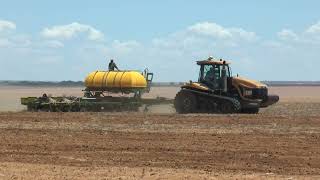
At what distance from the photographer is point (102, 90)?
32.5 metres

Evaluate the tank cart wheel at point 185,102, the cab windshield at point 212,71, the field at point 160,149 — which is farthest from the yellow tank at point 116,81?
the field at point 160,149

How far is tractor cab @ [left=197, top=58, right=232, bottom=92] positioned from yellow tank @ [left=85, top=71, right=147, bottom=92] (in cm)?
426

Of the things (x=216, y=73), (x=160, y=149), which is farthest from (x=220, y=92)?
(x=160, y=149)

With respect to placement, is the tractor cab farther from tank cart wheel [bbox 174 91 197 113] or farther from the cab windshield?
tank cart wheel [bbox 174 91 197 113]

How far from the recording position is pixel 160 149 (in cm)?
1542

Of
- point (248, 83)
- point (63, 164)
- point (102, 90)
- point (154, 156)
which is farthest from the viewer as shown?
point (102, 90)

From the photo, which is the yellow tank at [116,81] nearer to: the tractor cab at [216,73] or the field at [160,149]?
the tractor cab at [216,73]

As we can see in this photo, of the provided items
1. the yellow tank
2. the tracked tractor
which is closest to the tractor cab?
the tracked tractor

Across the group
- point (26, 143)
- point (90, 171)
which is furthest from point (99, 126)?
point (90, 171)

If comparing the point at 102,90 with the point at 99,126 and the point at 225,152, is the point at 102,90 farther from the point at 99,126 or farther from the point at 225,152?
the point at 225,152

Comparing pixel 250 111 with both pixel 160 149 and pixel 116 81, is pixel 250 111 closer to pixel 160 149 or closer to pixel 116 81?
pixel 116 81

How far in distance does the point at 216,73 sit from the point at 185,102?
1978 mm

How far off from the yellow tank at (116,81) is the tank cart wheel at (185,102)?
311 centimetres

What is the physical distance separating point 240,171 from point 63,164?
11.9 feet
